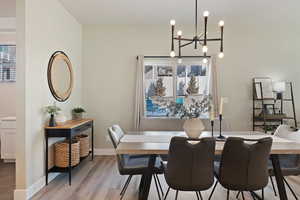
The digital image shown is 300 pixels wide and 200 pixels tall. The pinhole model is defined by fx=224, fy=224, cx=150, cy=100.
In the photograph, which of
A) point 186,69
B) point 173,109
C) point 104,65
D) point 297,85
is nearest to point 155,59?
point 186,69

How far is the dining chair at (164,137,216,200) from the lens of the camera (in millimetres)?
2092

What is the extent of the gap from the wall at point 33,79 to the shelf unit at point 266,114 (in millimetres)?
3936

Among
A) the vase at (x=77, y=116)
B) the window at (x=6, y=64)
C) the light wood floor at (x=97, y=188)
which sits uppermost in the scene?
the window at (x=6, y=64)

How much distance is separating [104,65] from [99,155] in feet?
6.51

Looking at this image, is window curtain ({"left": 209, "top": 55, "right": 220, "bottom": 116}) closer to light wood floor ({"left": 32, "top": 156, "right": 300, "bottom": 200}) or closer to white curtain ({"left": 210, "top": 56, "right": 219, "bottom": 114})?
white curtain ({"left": 210, "top": 56, "right": 219, "bottom": 114})

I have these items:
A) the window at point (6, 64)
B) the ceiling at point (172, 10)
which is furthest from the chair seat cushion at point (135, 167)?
the window at point (6, 64)

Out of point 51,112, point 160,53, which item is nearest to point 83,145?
point 51,112

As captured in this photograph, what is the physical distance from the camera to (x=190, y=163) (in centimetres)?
211

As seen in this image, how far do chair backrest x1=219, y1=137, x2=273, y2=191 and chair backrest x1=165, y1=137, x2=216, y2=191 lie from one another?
168 millimetres

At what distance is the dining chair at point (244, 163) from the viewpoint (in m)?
2.13

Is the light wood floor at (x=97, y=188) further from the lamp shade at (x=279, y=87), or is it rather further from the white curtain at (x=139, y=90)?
the lamp shade at (x=279, y=87)

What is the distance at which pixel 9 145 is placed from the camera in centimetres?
424

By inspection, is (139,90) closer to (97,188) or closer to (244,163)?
(97,188)

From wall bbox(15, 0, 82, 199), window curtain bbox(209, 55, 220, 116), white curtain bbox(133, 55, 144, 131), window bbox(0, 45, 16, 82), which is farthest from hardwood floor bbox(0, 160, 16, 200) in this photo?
window curtain bbox(209, 55, 220, 116)
